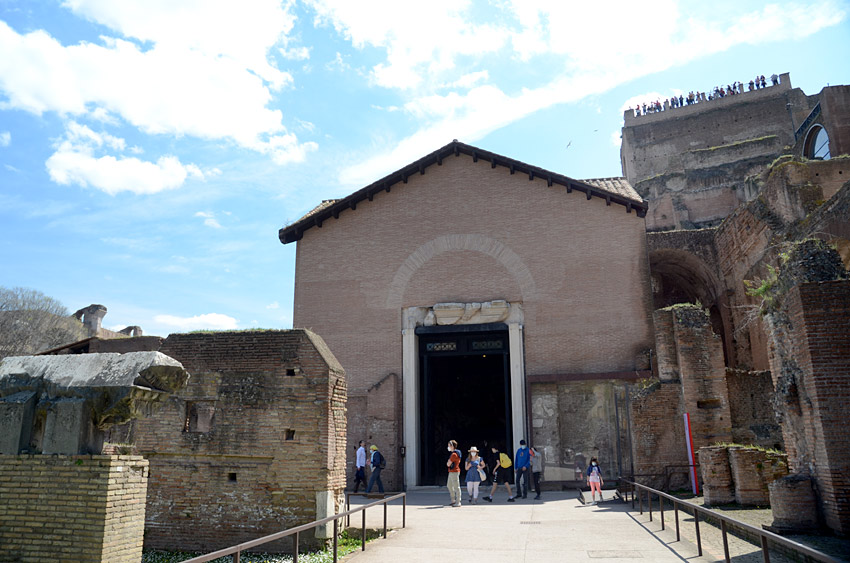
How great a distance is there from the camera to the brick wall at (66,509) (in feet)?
21.3

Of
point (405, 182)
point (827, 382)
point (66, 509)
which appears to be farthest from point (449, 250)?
point (66, 509)

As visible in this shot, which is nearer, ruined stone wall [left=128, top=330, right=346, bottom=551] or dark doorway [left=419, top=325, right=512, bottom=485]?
ruined stone wall [left=128, top=330, right=346, bottom=551]

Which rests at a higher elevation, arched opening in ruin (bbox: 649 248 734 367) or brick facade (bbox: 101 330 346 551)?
arched opening in ruin (bbox: 649 248 734 367)

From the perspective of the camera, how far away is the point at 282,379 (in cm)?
1080

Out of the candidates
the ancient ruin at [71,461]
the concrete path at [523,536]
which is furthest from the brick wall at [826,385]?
the ancient ruin at [71,461]

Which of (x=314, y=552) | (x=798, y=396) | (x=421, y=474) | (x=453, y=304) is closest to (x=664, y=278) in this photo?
(x=453, y=304)

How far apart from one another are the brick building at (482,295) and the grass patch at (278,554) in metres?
7.79

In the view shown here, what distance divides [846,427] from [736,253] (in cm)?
1425

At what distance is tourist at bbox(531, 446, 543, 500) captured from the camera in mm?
15836

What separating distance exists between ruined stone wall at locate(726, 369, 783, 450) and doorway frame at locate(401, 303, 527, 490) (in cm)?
560

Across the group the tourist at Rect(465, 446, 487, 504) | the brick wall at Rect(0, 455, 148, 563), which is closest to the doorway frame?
the tourist at Rect(465, 446, 487, 504)

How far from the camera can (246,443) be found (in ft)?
35.4

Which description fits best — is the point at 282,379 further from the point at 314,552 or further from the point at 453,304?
the point at 453,304

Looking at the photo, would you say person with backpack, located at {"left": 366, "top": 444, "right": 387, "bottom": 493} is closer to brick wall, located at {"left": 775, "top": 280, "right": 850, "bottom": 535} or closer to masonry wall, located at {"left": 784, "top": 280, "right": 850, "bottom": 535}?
brick wall, located at {"left": 775, "top": 280, "right": 850, "bottom": 535}
